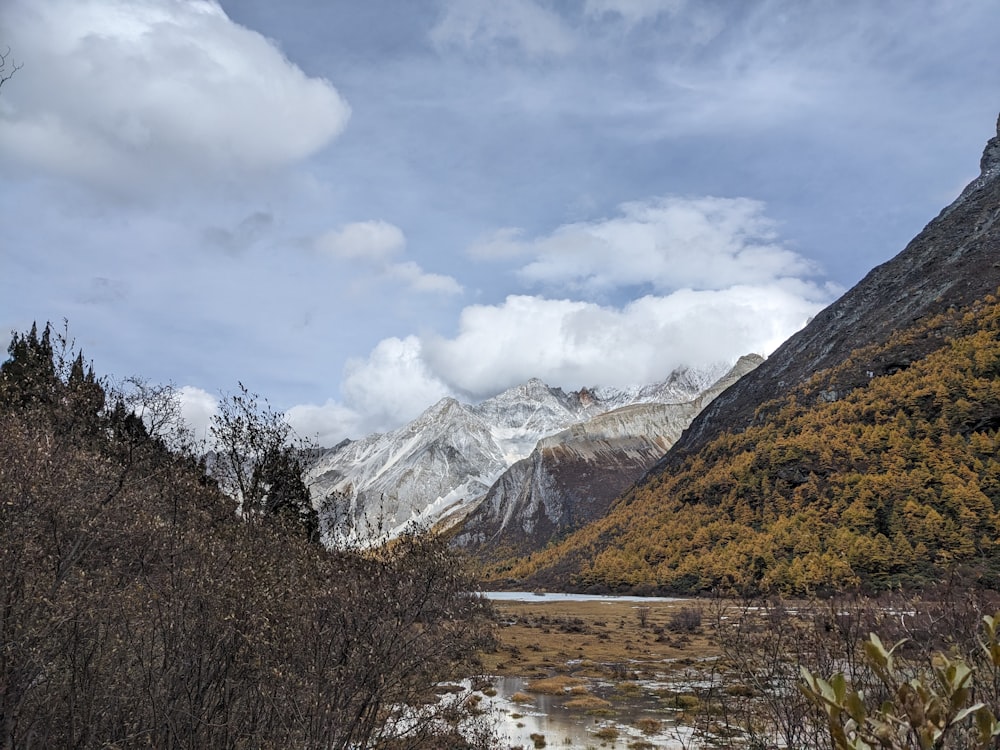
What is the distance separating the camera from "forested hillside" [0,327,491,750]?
818 centimetres

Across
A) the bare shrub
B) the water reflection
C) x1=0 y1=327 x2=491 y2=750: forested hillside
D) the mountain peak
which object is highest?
the mountain peak

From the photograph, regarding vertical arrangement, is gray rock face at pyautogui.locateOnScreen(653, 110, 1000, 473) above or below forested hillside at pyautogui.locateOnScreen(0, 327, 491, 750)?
above

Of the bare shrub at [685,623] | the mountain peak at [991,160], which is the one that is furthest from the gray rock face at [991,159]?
the bare shrub at [685,623]

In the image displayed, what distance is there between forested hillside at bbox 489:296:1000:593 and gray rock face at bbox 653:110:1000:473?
344 centimetres

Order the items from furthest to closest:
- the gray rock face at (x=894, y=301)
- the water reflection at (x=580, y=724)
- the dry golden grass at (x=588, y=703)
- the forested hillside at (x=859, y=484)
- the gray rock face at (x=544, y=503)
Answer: the gray rock face at (x=544, y=503) < the gray rock face at (x=894, y=301) < the forested hillside at (x=859, y=484) < the dry golden grass at (x=588, y=703) < the water reflection at (x=580, y=724)

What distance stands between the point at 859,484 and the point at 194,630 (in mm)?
61097

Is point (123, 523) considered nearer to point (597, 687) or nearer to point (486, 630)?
point (486, 630)

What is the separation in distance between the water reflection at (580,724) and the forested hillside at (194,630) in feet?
29.8

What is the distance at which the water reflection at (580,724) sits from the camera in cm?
1784

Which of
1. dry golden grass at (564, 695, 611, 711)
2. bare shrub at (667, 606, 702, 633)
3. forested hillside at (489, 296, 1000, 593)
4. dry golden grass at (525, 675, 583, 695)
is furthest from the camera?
forested hillside at (489, 296, 1000, 593)

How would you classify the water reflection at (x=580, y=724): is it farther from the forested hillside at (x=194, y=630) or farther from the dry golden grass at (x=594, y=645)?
the forested hillside at (x=194, y=630)

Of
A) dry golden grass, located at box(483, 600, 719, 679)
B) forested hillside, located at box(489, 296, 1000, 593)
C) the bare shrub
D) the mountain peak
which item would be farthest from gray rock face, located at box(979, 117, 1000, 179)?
the bare shrub

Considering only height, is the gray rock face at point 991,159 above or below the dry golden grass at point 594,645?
above

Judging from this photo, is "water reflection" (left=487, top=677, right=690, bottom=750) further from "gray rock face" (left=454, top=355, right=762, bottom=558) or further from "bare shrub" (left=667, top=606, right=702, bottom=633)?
"gray rock face" (left=454, top=355, right=762, bottom=558)
